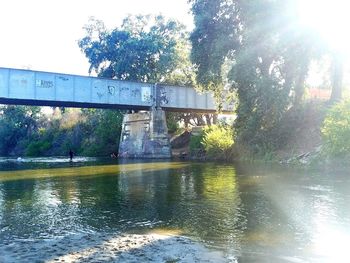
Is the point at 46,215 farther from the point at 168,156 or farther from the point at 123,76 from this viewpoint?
the point at 123,76

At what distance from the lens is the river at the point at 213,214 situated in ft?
24.7

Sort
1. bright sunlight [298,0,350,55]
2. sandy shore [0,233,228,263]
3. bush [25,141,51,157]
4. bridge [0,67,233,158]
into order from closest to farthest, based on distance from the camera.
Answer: sandy shore [0,233,228,263] → bright sunlight [298,0,350,55] → bridge [0,67,233,158] → bush [25,141,51,157]

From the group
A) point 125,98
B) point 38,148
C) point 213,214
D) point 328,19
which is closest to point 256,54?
point 328,19

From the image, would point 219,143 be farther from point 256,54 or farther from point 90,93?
point 90,93

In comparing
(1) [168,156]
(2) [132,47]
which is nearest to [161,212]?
(1) [168,156]

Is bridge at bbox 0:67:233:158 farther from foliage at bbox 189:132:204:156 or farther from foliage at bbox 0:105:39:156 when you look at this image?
foliage at bbox 0:105:39:156

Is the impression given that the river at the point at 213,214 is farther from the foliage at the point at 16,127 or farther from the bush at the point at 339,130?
the foliage at the point at 16,127

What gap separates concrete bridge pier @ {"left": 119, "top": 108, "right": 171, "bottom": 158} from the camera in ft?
159

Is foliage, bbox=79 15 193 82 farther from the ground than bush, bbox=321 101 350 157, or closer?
farther from the ground

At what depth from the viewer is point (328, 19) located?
28688 millimetres

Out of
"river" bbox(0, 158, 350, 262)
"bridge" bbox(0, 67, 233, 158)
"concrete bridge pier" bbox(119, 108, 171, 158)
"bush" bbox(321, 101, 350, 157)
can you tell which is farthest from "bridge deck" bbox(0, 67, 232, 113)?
"bush" bbox(321, 101, 350, 157)

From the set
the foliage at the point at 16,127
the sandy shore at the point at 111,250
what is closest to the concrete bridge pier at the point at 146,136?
the sandy shore at the point at 111,250

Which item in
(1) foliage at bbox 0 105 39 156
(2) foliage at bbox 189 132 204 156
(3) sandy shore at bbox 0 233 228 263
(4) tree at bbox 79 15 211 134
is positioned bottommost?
(3) sandy shore at bbox 0 233 228 263

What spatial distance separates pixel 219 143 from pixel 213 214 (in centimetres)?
2760
